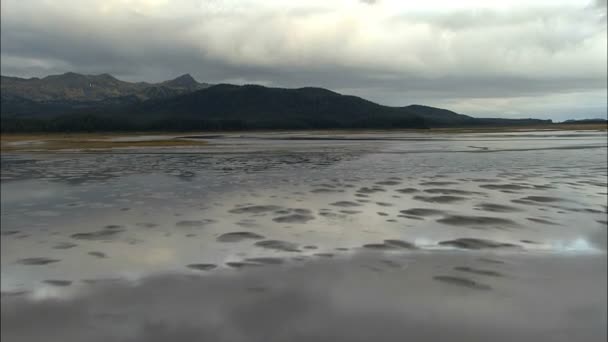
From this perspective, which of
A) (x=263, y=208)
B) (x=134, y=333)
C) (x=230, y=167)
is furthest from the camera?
(x=230, y=167)

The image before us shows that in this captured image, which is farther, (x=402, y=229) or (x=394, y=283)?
(x=402, y=229)

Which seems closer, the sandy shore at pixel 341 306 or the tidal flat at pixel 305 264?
the sandy shore at pixel 341 306

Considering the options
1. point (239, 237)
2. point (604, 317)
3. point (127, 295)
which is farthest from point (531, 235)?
point (127, 295)

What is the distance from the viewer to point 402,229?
14602 millimetres

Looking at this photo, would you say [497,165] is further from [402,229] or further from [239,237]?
[239,237]

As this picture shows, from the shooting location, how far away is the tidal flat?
789 cm

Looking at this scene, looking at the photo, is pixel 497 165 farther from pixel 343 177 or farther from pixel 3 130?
pixel 3 130

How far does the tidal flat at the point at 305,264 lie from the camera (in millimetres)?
7891

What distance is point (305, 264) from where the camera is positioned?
442 inches

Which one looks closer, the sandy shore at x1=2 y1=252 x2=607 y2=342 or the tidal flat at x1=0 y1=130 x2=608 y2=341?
the sandy shore at x1=2 y1=252 x2=607 y2=342

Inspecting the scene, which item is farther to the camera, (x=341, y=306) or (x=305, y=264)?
(x=305, y=264)

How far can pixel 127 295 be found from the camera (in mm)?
9211

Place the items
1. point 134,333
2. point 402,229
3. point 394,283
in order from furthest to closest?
1. point 402,229
2. point 394,283
3. point 134,333

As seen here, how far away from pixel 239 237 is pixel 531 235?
28.6 feet
